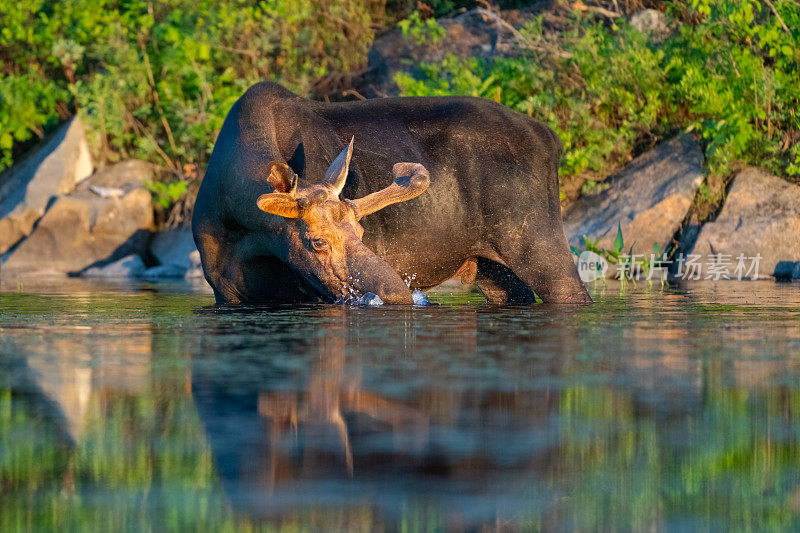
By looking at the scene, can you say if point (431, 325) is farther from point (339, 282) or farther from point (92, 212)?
point (92, 212)

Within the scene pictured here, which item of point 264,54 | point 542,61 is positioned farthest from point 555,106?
point 264,54

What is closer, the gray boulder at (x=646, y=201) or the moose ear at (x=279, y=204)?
the moose ear at (x=279, y=204)

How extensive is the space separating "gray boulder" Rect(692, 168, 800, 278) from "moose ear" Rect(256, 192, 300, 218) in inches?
283

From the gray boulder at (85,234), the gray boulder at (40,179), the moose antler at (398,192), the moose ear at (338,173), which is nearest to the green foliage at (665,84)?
the gray boulder at (85,234)

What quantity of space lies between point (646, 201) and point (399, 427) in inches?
428

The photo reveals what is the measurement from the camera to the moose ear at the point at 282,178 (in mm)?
6941

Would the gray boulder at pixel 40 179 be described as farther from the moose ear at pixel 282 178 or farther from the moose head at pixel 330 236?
the moose ear at pixel 282 178

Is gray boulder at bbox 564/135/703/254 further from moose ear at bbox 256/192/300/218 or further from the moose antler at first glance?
moose ear at bbox 256/192/300/218

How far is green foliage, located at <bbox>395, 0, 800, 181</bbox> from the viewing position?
13.3 metres

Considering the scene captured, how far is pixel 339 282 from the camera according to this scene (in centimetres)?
700

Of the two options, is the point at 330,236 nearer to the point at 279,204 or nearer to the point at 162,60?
the point at 279,204

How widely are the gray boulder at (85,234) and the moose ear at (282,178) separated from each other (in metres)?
10.1

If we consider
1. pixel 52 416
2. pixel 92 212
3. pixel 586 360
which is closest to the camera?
pixel 52 416

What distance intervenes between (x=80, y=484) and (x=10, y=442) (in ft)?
1.76
